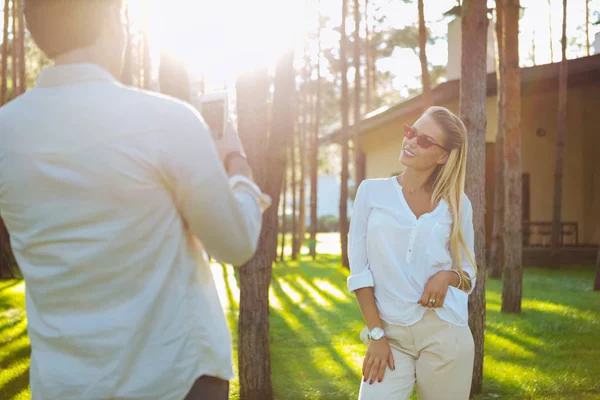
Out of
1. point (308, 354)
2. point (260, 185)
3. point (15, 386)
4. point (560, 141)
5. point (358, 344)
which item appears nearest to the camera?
point (260, 185)

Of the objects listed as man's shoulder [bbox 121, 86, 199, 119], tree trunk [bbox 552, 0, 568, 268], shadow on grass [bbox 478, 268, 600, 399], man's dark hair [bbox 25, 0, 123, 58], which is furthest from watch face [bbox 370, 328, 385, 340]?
tree trunk [bbox 552, 0, 568, 268]

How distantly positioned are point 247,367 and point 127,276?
15.8ft

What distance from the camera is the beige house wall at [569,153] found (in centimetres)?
2191

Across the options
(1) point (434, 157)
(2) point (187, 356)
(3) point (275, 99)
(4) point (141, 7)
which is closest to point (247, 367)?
(3) point (275, 99)

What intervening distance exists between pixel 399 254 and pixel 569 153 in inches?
800

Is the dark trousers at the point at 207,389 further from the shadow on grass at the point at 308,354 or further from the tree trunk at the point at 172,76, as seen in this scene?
the shadow on grass at the point at 308,354

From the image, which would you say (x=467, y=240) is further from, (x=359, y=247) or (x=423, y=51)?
(x=423, y=51)

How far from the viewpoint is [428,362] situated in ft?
10.8

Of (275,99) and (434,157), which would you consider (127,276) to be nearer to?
(434,157)

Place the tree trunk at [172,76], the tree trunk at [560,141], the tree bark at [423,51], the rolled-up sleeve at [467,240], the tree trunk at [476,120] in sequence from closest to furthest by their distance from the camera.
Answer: the rolled-up sleeve at [467,240] → the tree trunk at [172,76] → the tree trunk at [476,120] → the tree bark at [423,51] → the tree trunk at [560,141]

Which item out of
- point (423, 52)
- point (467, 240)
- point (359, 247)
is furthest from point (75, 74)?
point (423, 52)

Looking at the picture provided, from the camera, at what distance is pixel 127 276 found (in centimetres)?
171

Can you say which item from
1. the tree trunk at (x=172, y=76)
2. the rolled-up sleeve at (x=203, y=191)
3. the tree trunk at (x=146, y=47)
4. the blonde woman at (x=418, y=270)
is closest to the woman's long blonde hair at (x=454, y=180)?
the blonde woman at (x=418, y=270)

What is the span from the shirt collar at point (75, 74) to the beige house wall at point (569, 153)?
807 inches
